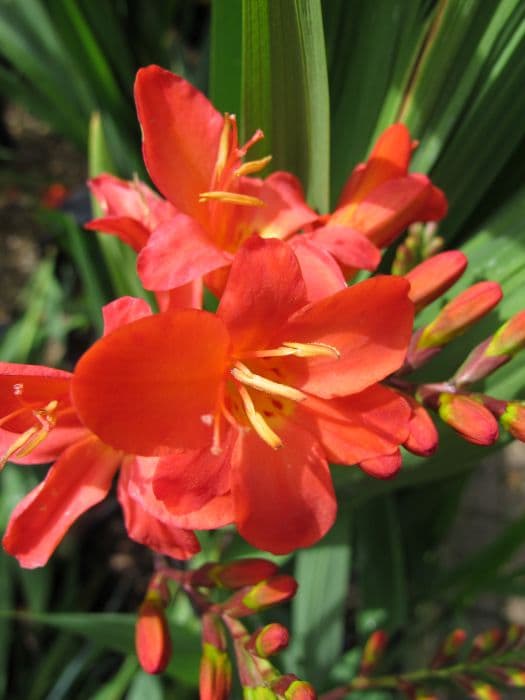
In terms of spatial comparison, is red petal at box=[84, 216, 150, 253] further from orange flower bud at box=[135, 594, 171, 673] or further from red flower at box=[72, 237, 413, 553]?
orange flower bud at box=[135, 594, 171, 673]

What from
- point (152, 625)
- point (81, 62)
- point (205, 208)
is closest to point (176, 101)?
point (205, 208)

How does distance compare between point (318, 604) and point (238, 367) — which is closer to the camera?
point (238, 367)

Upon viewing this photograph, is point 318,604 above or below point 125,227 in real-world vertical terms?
below

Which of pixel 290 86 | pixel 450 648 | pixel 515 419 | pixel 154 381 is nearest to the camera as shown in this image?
pixel 154 381

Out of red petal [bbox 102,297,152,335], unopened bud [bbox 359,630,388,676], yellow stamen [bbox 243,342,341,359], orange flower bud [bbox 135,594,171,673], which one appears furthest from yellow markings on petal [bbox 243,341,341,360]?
unopened bud [bbox 359,630,388,676]

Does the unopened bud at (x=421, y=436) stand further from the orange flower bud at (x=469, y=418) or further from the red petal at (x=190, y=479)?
the red petal at (x=190, y=479)

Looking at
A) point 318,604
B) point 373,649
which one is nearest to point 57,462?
point 373,649

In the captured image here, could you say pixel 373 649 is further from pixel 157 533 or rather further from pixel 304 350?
pixel 304 350

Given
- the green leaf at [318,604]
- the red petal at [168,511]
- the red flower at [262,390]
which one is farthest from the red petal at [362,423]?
the green leaf at [318,604]
